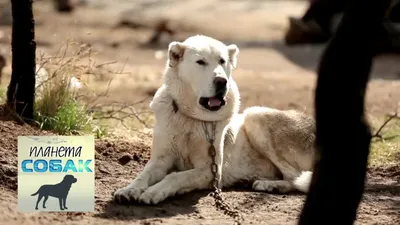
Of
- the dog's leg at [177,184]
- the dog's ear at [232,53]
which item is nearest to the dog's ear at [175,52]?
the dog's ear at [232,53]

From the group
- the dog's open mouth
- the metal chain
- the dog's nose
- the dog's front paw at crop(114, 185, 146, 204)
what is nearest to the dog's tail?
the metal chain

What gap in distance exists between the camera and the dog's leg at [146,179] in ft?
19.4

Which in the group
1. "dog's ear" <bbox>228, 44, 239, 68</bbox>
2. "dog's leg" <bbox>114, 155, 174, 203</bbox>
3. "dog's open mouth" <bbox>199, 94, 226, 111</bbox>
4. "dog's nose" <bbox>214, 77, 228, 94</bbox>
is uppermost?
"dog's ear" <bbox>228, 44, 239, 68</bbox>

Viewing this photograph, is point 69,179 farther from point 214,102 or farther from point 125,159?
point 125,159

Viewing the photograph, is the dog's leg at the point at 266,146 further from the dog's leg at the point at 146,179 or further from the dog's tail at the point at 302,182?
the dog's leg at the point at 146,179

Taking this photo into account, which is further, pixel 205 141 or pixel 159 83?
pixel 159 83

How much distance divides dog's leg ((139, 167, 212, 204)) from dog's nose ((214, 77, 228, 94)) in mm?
613

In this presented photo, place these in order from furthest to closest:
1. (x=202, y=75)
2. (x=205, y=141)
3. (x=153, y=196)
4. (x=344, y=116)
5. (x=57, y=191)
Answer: (x=205, y=141) < (x=202, y=75) < (x=153, y=196) < (x=57, y=191) < (x=344, y=116)

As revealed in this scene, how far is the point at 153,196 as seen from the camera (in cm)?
598

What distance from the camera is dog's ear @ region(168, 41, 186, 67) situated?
6.56m

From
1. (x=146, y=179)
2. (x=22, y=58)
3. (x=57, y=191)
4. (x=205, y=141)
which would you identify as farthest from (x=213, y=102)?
(x=22, y=58)

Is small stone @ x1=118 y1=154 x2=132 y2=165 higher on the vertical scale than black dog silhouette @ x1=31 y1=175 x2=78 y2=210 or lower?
lower

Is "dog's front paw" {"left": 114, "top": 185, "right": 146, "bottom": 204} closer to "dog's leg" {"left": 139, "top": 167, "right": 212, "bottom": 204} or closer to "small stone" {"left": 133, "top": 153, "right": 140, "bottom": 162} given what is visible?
"dog's leg" {"left": 139, "top": 167, "right": 212, "bottom": 204}

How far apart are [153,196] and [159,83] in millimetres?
6274
